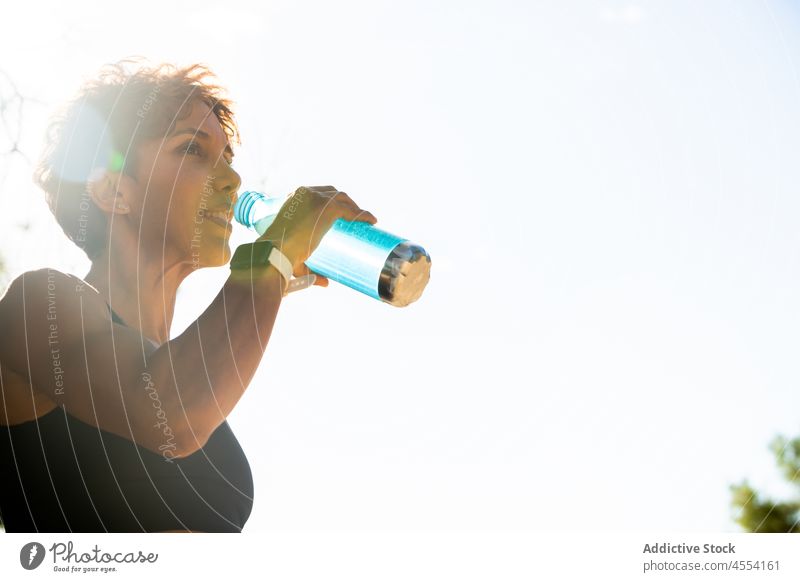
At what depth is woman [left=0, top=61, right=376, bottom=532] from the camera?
0.69 metres

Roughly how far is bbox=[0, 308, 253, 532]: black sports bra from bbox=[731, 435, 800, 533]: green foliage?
0.72 m

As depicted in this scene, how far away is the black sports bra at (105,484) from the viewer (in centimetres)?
75

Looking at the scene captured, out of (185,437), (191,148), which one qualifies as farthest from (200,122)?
(185,437)

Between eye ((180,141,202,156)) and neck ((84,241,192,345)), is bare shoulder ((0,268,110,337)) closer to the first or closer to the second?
neck ((84,241,192,345))

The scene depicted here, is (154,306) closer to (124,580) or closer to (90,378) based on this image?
(90,378)

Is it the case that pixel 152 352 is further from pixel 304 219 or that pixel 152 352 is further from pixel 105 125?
pixel 105 125

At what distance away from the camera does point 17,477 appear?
78 cm

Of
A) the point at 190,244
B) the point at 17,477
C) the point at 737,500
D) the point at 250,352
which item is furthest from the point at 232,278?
the point at 737,500

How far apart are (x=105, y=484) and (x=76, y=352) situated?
0.15 metres

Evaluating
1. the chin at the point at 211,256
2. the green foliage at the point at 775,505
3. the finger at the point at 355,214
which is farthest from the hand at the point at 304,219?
the green foliage at the point at 775,505

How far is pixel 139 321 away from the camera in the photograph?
0.89m

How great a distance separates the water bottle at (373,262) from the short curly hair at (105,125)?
0.63 ft

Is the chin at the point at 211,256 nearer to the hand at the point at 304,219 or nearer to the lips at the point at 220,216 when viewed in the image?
the lips at the point at 220,216

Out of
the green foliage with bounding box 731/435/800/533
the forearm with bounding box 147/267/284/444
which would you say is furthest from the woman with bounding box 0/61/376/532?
the green foliage with bounding box 731/435/800/533
